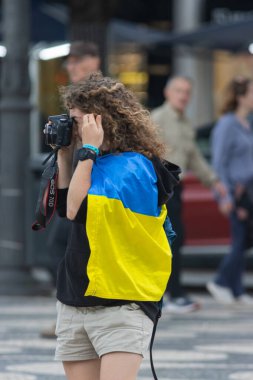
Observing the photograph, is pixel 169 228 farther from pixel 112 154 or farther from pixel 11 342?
pixel 11 342

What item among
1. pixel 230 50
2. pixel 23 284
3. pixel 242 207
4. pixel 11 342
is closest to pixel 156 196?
pixel 11 342

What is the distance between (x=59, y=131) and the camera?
4.59m

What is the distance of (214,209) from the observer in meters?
11.1

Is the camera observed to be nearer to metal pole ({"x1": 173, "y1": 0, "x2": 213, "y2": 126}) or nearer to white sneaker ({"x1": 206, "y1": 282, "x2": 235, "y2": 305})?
white sneaker ({"x1": 206, "y1": 282, "x2": 235, "y2": 305})

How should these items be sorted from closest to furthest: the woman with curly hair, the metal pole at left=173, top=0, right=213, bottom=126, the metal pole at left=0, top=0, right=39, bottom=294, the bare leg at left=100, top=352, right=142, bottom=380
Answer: the bare leg at left=100, top=352, right=142, bottom=380, the woman with curly hair, the metal pole at left=0, top=0, right=39, bottom=294, the metal pole at left=173, top=0, right=213, bottom=126

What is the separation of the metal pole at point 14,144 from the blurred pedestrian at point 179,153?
163 cm

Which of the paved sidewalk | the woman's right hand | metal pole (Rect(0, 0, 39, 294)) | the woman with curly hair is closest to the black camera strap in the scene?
the woman with curly hair

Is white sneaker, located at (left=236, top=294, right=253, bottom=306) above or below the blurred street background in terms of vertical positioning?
below

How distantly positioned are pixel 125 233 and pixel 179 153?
539 centimetres

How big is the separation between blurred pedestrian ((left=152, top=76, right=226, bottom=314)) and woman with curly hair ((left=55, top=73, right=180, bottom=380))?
4914 millimetres

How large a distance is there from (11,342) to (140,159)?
152 inches

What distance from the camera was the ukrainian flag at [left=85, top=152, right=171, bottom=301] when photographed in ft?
14.5

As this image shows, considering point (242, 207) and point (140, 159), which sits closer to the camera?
point (140, 159)

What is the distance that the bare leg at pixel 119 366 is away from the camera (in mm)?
4320
